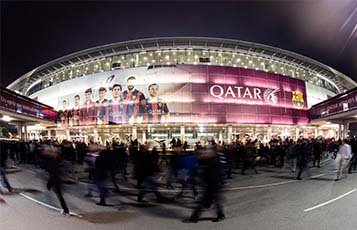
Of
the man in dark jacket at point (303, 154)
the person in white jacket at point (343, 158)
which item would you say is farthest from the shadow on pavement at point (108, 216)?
the person in white jacket at point (343, 158)

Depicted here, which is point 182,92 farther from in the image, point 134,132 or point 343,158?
point 343,158

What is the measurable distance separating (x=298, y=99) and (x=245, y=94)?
36.1 feet

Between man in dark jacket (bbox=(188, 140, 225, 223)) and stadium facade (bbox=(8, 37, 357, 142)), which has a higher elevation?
stadium facade (bbox=(8, 37, 357, 142))

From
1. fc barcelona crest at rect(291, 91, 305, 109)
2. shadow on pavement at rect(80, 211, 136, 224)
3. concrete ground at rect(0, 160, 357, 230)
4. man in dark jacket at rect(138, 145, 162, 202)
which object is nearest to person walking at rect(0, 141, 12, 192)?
concrete ground at rect(0, 160, 357, 230)

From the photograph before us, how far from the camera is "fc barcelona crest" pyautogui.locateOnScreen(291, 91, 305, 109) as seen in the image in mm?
33594

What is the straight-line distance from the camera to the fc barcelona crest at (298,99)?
33.6 metres

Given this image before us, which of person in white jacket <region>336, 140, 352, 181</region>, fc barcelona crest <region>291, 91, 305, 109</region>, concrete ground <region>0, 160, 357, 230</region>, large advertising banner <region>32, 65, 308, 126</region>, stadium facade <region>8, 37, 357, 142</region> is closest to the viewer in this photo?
concrete ground <region>0, 160, 357, 230</region>

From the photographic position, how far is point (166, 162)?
7246 millimetres

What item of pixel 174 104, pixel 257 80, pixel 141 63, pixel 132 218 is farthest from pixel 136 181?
pixel 257 80

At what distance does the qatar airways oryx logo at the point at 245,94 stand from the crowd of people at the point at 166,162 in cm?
1975

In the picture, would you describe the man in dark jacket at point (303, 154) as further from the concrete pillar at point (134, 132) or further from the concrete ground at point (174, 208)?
the concrete pillar at point (134, 132)

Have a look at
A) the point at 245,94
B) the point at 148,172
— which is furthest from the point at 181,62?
the point at 148,172

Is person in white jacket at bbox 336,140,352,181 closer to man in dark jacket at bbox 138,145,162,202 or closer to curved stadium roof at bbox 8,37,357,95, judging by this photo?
man in dark jacket at bbox 138,145,162,202

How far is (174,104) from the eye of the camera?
89.9 feet
